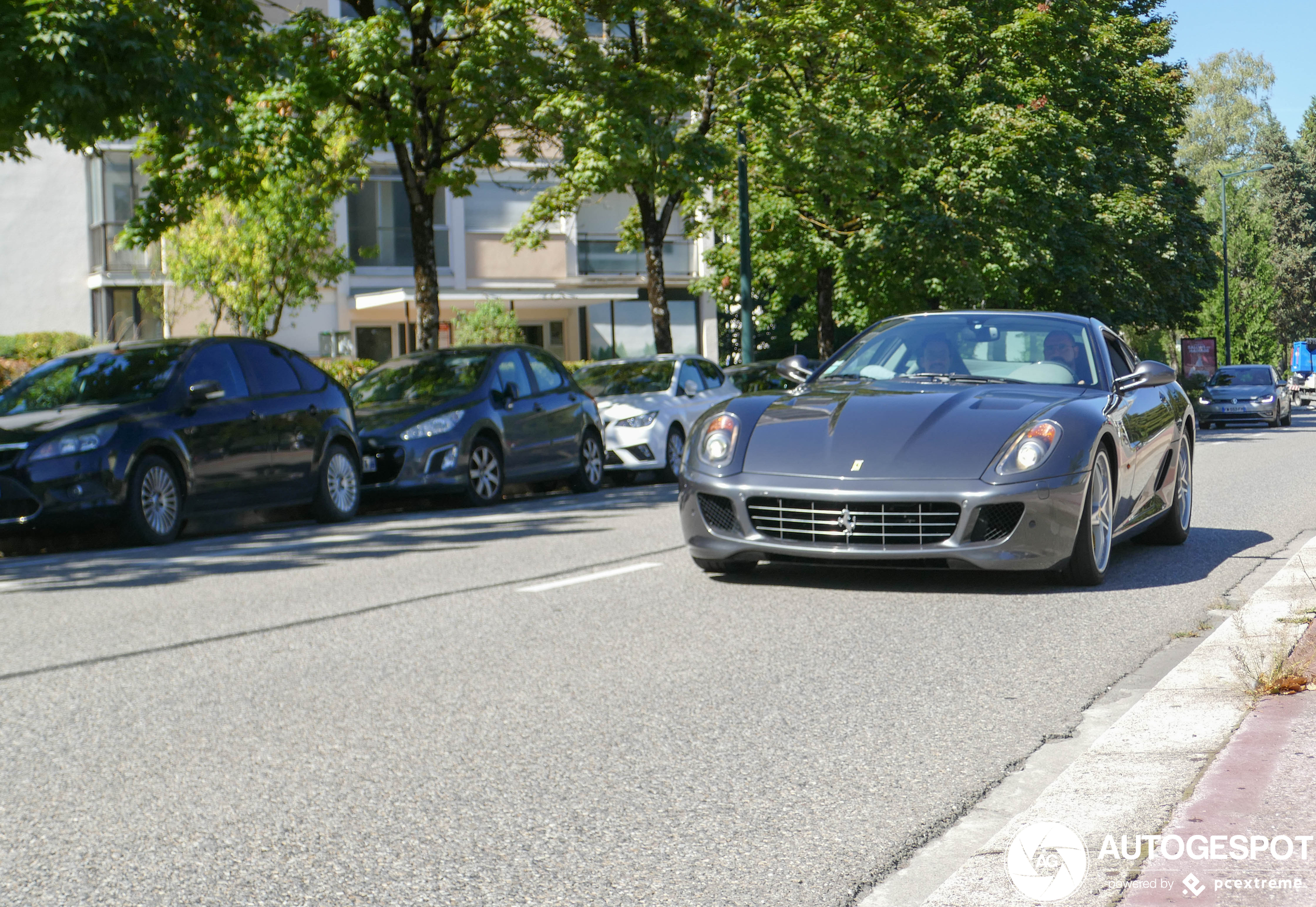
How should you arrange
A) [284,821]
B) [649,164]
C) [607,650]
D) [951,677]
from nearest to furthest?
[284,821] < [951,677] < [607,650] < [649,164]

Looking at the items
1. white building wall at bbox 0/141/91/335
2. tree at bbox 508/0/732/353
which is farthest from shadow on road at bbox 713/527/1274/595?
white building wall at bbox 0/141/91/335

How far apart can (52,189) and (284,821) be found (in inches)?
1419

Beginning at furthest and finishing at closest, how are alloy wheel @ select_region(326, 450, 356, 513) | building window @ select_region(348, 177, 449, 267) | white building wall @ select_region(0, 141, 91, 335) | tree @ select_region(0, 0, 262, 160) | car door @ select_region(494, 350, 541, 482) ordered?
building window @ select_region(348, 177, 449, 267), white building wall @ select_region(0, 141, 91, 335), car door @ select_region(494, 350, 541, 482), alloy wheel @ select_region(326, 450, 356, 513), tree @ select_region(0, 0, 262, 160)

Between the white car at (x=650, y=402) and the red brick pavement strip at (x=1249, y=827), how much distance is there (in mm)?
13228

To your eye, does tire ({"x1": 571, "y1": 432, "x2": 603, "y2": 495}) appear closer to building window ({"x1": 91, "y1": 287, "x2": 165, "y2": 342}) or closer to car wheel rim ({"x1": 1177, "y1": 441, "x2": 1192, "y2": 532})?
car wheel rim ({"x1": 1177, "y1": 441, "x2": 1192, "y2": 532})

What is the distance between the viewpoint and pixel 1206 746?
4484 millimetres

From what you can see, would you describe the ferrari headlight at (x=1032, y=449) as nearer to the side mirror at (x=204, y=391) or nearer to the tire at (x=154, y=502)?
the tire at (x=154, y=502)

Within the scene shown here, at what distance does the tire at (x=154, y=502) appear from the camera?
11.3 metres

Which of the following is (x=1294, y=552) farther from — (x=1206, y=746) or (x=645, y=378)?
(x=645, y=378)

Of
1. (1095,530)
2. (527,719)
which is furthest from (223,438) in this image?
(527,719)

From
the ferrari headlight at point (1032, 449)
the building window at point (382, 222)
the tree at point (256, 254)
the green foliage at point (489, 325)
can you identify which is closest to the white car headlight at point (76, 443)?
the ferrari headlight at point (1032, 449)

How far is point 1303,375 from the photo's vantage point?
7112 centimetres

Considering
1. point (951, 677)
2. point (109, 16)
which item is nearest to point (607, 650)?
point (951, 677)

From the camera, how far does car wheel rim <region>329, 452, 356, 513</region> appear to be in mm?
13367
